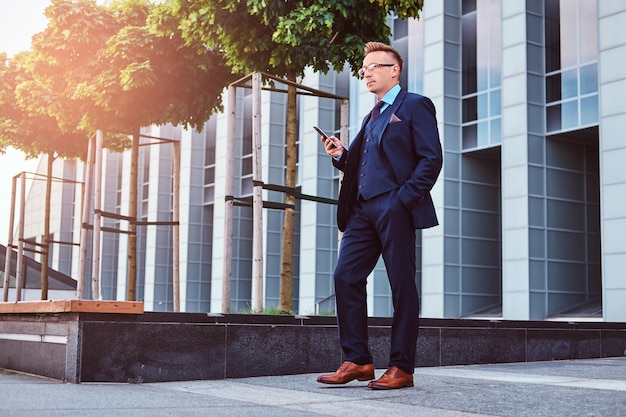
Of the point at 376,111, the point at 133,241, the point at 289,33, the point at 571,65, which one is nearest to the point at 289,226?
the point at 289,33

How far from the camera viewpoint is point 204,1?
890 centimetres

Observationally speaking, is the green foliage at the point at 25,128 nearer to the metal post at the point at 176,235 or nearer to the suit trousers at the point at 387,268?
the metal post at the point at 176,235

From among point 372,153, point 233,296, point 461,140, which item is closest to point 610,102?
point 461,140

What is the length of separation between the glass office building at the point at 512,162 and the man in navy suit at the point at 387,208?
14.7m

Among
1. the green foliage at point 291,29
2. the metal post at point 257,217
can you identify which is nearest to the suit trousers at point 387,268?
the metal post at point 257,217

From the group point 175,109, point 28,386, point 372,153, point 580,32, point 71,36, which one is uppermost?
point 580,32

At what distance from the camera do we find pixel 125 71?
11344mm

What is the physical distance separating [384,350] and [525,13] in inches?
665

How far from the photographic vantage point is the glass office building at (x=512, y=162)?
19.5 meters

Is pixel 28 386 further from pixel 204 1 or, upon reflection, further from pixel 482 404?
pixel 204 1

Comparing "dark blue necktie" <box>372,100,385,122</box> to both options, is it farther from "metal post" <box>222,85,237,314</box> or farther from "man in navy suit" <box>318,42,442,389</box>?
"metal post" <box>222,85,237,314</box>

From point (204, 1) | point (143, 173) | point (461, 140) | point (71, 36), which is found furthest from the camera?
point (143, 173)

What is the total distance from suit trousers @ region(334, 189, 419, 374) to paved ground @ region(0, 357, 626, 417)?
26 cm

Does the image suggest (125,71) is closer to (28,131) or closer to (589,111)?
(28,131)
